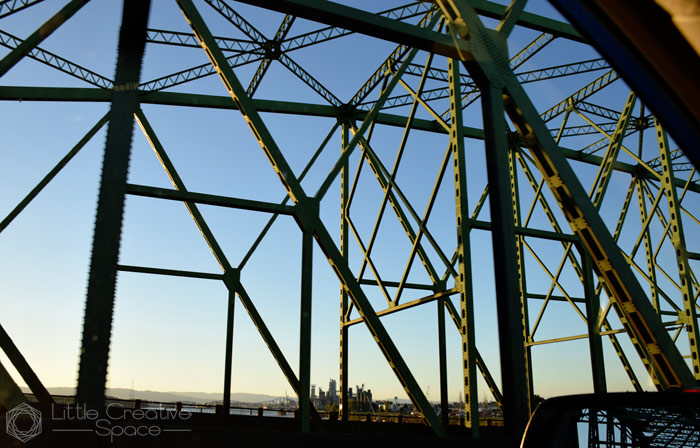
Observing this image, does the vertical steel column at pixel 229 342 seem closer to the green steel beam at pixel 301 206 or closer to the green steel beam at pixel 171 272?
the green steel beam at pixel 171 272

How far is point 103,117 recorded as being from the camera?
566 inches

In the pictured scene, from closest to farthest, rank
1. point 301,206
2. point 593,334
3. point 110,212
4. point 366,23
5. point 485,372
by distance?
point 110,212 < point 366,23 < point 301,206 < point 593,334 < point 485,372

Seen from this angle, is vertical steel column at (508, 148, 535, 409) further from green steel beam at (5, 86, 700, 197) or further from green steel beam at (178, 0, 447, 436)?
green steel beam at (178, 0, 447, 436)

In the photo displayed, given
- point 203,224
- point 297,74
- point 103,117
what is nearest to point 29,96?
point 103,117

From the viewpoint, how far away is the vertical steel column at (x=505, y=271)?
25.0 feet

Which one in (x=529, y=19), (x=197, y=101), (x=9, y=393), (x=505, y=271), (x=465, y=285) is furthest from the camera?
(x=197, y=101)

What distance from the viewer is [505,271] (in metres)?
8.15

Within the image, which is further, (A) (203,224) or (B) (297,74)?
(B) (297,74)

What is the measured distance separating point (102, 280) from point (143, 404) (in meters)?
12.9

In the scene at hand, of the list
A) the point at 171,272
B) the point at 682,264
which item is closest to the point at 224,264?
the point at 171,272

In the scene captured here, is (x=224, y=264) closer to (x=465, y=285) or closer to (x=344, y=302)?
(x=344, y=302)

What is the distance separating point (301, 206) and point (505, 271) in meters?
3.16

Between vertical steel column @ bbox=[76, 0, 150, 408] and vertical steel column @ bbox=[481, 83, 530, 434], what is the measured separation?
5.09 m

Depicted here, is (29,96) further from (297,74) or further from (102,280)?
(102,280)
